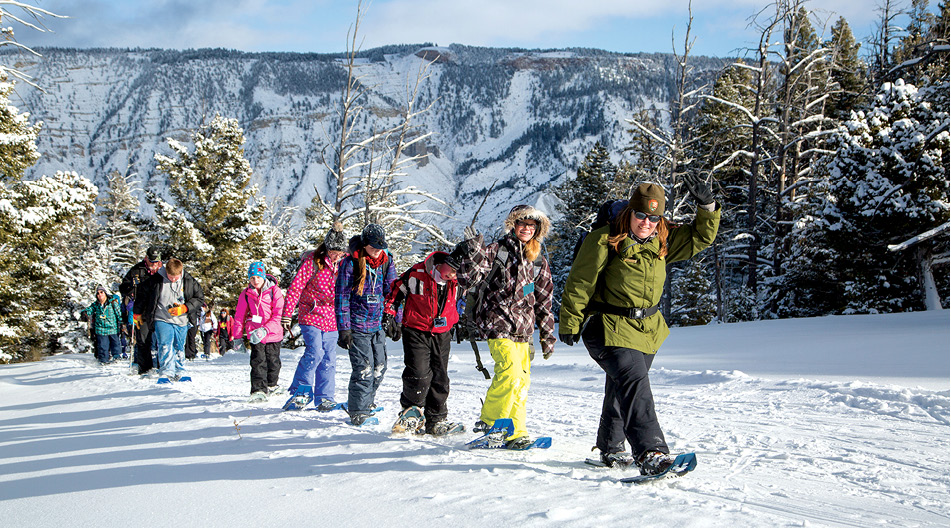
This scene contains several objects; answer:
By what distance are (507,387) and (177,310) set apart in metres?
6.66

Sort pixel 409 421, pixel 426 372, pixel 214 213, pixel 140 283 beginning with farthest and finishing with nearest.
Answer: pixel 214 213 < pixel 140 283 < pixel 426 372 < pixel 409 421

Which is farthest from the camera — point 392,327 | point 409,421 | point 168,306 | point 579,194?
point 579,194

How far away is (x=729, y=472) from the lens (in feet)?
12.5

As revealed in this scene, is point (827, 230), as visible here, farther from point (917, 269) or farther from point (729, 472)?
point (729, 472)

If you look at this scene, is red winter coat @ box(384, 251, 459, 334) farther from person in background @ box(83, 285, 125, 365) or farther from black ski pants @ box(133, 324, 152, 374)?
person in background @ box(83, 285, 125, 365)

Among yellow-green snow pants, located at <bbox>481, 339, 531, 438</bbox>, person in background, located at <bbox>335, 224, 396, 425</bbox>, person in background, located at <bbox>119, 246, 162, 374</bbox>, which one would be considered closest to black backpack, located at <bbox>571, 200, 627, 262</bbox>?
yellow-green snow pants, located at <bbox>481, 339, 531, 438</bbox>

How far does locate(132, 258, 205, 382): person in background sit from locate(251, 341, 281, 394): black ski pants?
2650 mm

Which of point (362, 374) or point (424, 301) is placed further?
point (362, 374)

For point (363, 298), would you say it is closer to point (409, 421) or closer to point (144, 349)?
point (409, 421)

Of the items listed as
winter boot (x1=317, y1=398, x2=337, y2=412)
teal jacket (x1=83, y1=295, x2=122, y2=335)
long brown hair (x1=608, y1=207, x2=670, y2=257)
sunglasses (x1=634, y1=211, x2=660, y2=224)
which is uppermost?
sunglasses (x1=634, y1=211, x2=660, y2=224)

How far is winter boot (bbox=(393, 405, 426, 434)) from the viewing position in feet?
16.2

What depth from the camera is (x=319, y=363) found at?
6.45 m

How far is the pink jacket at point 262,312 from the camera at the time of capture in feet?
24.0

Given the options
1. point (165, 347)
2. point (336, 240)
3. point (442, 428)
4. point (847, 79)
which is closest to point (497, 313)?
point (442, 428)
